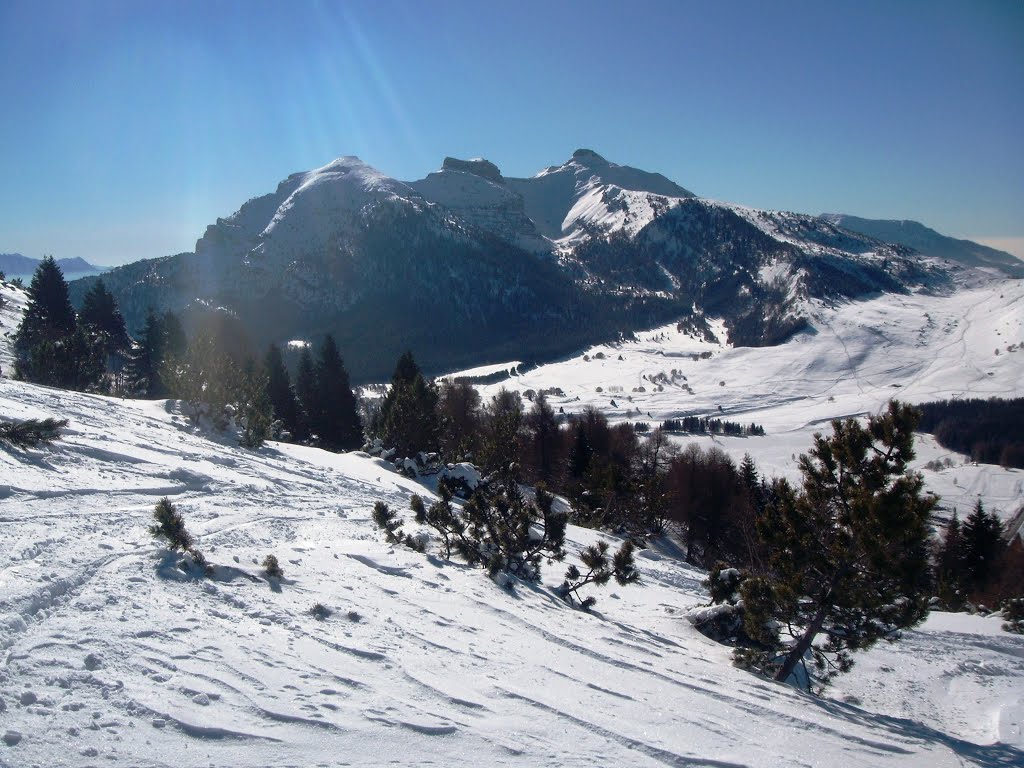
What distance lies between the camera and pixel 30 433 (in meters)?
13.3

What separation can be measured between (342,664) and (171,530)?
4400mm

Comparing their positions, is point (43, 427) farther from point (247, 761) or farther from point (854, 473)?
point (854, 473)

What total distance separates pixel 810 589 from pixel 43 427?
56.5 feet

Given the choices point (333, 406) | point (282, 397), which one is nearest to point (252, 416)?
point (333, 406)

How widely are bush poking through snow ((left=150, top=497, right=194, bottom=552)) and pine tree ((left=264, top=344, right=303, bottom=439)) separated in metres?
39.1

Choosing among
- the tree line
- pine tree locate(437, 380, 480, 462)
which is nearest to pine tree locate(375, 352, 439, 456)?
pine tree locate(437, 380, 480, 462)

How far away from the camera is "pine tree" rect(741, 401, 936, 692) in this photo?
10891mm

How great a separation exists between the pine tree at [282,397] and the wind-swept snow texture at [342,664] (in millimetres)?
30811

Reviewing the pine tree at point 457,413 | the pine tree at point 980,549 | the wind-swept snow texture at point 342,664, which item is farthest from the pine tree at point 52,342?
the pine tree at point 980,549

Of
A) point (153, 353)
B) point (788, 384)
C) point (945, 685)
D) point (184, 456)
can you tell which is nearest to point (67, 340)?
point (153, 353)

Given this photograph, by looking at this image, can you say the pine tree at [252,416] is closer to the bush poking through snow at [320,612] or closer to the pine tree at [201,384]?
the pine tree at [201,384]

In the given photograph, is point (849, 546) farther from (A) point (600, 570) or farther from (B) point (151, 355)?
(B) point (151, 355)

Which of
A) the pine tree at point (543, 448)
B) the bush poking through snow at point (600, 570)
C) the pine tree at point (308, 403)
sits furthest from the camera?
the pine tree at point (543, 448)

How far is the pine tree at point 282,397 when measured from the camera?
47.6 metres
